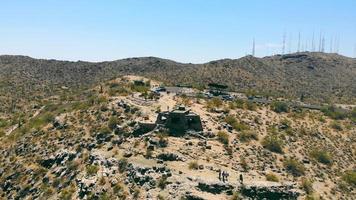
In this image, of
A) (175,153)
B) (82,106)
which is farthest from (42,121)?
(175,153)

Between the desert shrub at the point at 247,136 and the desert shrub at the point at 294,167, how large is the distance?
744 centimetres

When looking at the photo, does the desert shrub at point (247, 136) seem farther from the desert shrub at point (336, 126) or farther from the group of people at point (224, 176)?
the desert shrub at point (336, 126)

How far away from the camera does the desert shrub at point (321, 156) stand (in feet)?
276

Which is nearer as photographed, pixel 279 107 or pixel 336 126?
pixel 336 126

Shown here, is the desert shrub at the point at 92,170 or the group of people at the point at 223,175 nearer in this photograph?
the group of people at the point at 223,175

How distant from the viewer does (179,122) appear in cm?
7788

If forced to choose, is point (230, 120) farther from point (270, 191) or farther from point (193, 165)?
point (270, 191)

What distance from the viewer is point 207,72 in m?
186

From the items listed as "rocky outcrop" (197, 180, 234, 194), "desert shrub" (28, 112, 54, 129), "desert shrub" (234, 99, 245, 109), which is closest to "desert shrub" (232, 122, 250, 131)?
"desert shrub" (234, 99, 245, 109)

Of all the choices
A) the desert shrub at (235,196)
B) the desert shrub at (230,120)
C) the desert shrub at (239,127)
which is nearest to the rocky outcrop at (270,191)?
the desert shrub at (235,196)

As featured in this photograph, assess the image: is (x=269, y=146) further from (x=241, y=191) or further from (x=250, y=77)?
(x=250, y=77)

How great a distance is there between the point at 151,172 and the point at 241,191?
1121cm

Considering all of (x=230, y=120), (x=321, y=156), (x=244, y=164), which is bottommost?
(x=321, y=156)

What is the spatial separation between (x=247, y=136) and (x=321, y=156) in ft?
41.4
